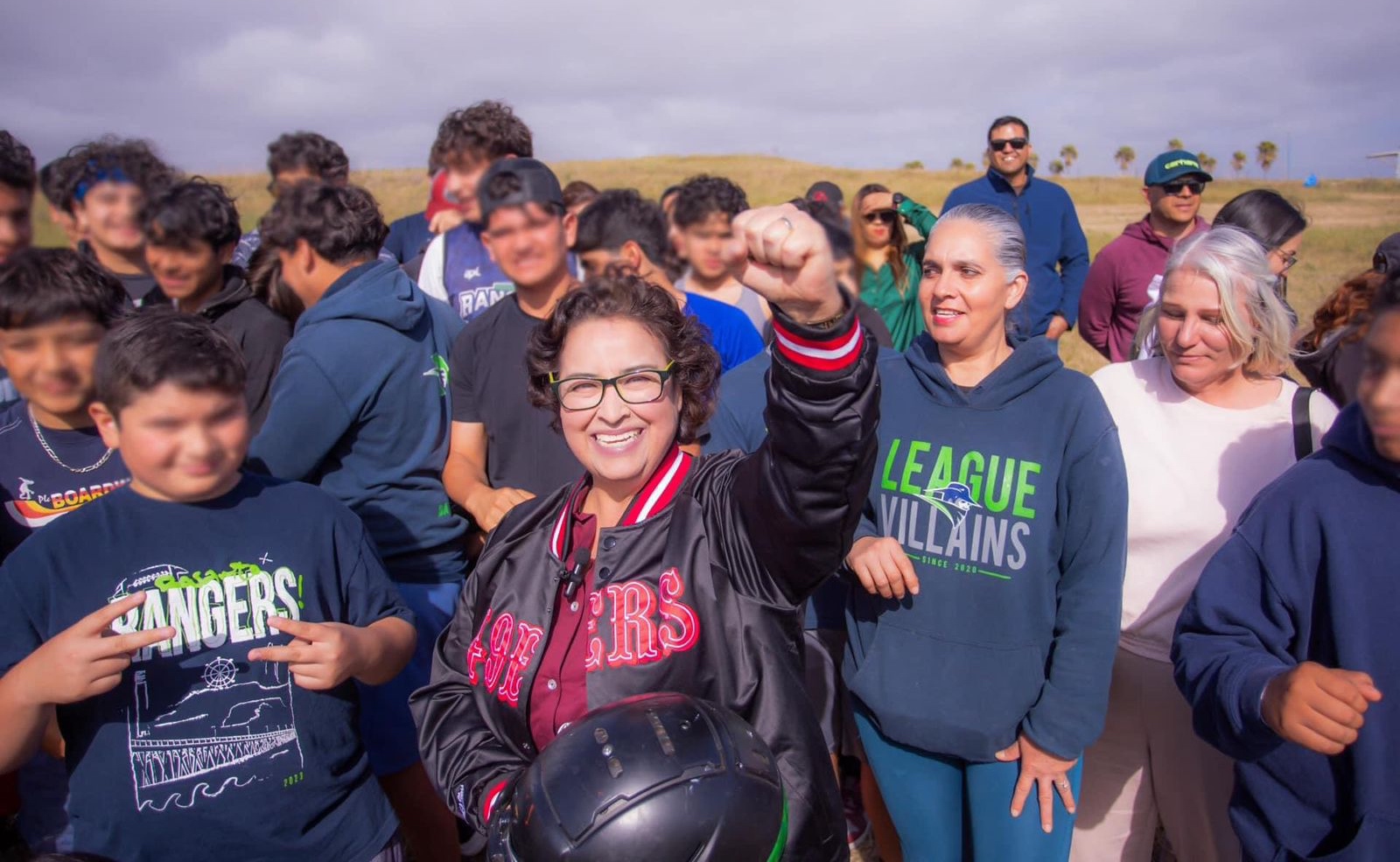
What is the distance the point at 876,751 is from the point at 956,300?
146 centimetres

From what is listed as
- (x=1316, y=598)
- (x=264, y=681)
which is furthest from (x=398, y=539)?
(x=1316, y=598)

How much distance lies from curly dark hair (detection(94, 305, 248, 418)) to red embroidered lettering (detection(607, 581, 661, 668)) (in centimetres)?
126

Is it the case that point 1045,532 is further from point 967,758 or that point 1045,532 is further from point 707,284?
point 707,284

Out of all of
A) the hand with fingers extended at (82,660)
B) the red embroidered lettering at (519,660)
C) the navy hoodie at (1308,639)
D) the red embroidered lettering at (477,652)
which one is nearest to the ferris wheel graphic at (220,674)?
the hand with fingers extended at (82,660)

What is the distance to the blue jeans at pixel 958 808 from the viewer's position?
8.43 ft

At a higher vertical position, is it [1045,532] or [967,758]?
[1045,532]

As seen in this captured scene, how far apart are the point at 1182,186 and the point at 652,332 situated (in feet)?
17.2

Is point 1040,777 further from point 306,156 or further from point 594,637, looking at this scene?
point 306,156

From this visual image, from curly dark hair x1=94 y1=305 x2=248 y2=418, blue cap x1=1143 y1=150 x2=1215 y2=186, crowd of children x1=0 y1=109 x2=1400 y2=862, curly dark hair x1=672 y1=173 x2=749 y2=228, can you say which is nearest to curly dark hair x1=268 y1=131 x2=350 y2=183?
crowd of children x1=0 y1=109 x2=1400 y2=862

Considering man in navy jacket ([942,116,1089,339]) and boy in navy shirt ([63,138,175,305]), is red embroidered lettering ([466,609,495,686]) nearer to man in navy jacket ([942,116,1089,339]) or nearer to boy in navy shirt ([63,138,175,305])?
boy in navy shirt ([63,138,175,305])

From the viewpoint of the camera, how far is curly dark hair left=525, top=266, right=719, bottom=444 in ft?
7.04

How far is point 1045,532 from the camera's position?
251 centimetres

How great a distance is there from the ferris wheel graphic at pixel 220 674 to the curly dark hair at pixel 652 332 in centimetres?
105

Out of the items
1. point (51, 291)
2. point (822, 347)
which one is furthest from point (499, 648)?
point (51, 291)
